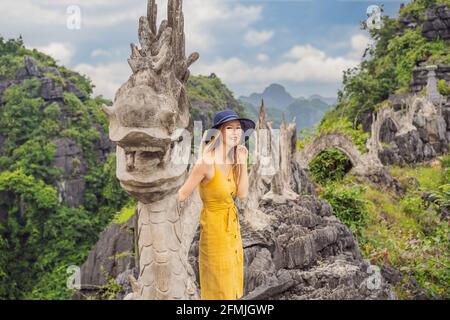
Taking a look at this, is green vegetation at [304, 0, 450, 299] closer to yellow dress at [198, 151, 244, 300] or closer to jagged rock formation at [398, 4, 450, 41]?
jagged rock formation at [398, 4, 450, 41]

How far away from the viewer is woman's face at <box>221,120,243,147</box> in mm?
2643

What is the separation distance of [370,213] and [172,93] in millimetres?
7572

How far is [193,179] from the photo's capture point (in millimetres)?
2480

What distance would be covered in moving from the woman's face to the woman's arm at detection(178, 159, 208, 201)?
0.23 m

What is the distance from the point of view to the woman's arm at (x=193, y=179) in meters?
2.44

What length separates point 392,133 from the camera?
16.3 m

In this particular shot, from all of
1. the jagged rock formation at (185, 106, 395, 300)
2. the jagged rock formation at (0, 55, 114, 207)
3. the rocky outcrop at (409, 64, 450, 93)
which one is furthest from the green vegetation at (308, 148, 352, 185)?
the jagged rock formation at (0, 55, 114, 207)

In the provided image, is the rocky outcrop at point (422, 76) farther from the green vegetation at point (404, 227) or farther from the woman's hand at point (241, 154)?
the woman's hand at point (241, 154)

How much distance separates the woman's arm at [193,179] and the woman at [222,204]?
0.01m

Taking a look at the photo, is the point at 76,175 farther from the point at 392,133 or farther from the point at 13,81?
the point at 392,133

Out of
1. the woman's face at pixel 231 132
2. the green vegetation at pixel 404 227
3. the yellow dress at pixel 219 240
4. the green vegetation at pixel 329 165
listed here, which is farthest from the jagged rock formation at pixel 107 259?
the woman's face at pixel 231 132

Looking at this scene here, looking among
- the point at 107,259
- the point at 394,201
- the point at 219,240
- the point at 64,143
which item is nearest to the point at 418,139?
the point at 394,201

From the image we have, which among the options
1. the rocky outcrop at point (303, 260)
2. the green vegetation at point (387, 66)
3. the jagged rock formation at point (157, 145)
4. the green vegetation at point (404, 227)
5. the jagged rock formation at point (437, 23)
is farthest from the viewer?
the jagged rock formation at point (437, 23)
